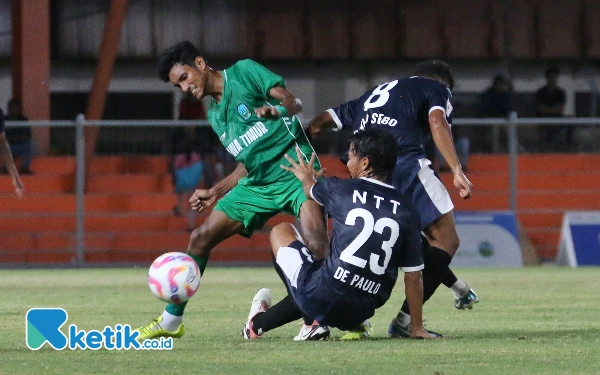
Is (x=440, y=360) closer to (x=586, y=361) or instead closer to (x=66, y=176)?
(x=586, y=361)

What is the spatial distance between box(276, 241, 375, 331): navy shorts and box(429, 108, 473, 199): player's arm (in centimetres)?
103

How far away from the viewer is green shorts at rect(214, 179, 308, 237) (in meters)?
9.14

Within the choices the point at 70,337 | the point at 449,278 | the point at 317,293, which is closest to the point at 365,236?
the point at 317,293

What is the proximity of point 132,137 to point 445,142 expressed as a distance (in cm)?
1142

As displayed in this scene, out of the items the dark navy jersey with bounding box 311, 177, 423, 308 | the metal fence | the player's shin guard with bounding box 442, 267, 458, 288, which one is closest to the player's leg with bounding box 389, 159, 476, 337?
the player's shin guard with bounding box 442, 267, 458, 288

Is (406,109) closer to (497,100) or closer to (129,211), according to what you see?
(129,211)

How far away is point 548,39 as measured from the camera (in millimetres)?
28000

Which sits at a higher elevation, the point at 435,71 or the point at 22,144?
the point at 435,71

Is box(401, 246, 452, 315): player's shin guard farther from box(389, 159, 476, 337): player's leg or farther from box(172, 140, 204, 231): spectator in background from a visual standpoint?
box(172, 140, 204, 231): spectator in background

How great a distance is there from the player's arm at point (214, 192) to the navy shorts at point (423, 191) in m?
1.09

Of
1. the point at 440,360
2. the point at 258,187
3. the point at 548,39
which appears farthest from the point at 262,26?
the point at 440,360

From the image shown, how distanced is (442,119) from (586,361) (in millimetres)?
2282

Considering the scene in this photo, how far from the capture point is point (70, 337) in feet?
26.7

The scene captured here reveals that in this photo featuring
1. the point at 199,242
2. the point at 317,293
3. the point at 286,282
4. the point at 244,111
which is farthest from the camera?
the point at 199,242
